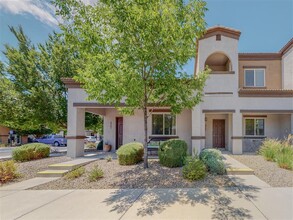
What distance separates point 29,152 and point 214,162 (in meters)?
11.0

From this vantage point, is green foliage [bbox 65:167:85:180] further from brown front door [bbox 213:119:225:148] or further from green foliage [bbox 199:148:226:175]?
brown front door [bbox 213:119:225:148]

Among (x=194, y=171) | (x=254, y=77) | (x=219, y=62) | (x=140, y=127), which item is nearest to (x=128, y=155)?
(x=194, y=171)

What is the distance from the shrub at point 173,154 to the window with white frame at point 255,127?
925 cm

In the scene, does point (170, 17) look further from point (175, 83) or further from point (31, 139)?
point (31, 139)

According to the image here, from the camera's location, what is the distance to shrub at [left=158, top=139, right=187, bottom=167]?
9195 mm

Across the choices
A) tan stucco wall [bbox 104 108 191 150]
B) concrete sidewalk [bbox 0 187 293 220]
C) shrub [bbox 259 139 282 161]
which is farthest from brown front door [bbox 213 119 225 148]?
A: concrete sidewalk [bbox 0 187 293 220]

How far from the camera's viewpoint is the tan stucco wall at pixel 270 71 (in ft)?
54.9

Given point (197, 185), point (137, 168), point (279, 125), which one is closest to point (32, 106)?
point (137, 168)

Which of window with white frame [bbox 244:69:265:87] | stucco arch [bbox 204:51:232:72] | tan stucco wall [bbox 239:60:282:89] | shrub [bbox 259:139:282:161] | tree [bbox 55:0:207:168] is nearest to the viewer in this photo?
tree [bbox 55:0:207:168]

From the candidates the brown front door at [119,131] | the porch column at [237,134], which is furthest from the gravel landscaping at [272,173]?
the brown front door at [119,131]

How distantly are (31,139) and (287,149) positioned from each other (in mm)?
37206

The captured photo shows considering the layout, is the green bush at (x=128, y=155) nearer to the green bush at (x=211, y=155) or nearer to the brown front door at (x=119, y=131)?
the green bush at (x=211, y=155)

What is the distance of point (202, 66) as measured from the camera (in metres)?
14.0

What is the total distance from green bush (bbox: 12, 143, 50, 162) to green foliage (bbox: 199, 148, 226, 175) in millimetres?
10288
